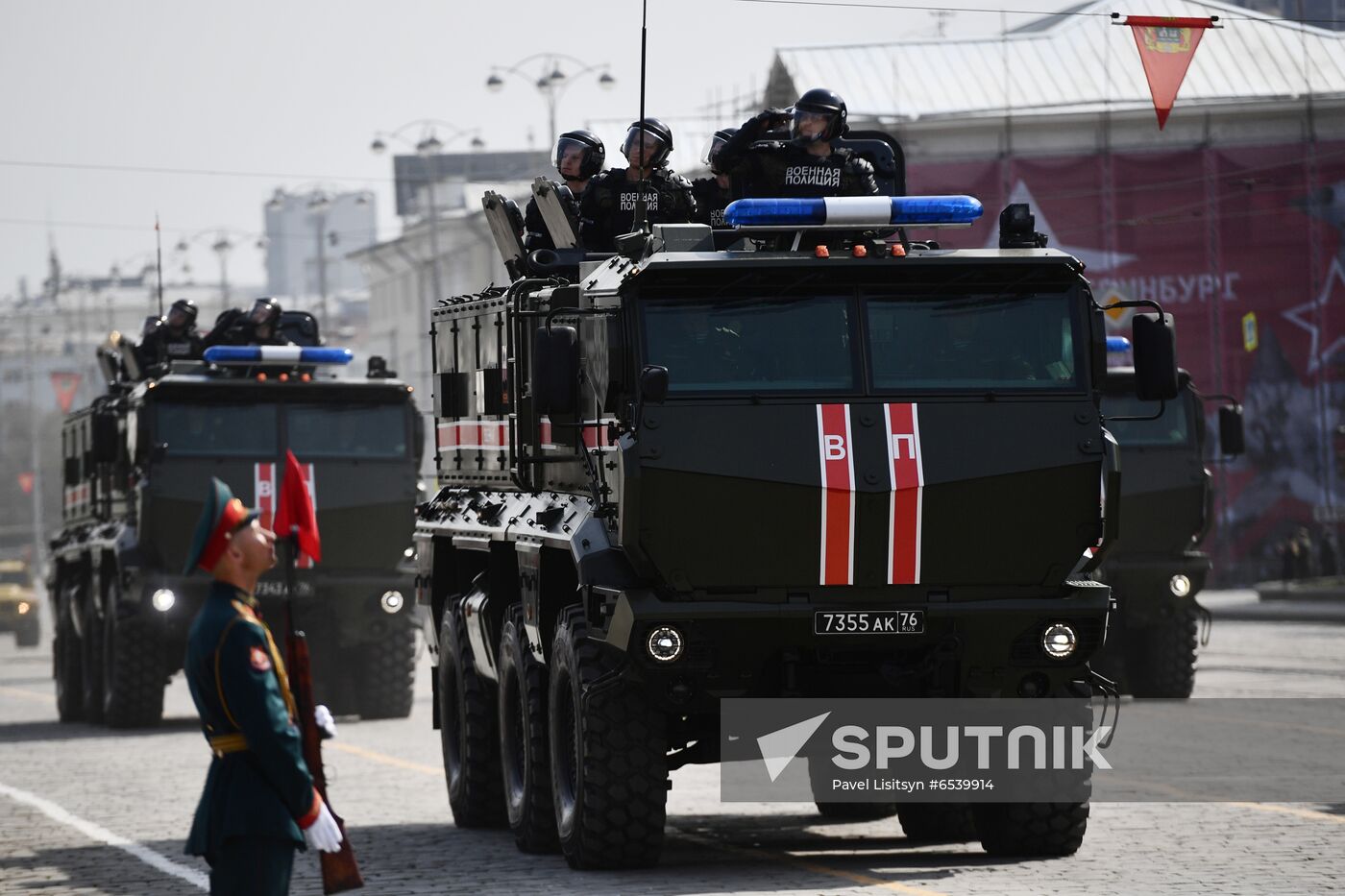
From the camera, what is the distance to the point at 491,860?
13.0 meters

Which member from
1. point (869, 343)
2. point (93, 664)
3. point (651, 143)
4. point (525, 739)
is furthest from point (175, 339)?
point (869, 343)

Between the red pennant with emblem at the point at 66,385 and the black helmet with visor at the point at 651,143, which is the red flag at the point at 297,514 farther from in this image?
the red pennant with emblem at the point at 66,385

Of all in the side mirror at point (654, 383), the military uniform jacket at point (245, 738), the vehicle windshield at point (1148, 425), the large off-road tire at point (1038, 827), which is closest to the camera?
the military uniform jacket at point (245, 738)

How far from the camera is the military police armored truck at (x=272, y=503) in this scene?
23.5m

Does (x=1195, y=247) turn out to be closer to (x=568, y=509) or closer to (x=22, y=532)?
(x=568, y=509)

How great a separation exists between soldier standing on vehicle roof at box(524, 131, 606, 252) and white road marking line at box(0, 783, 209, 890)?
391cm

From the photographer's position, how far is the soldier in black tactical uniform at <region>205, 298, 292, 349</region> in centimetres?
2459

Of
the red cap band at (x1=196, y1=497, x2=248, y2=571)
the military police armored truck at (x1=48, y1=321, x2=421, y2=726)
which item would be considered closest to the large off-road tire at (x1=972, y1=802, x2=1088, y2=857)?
the red cap band at (x1=196, y1=497, x2=248, y2=571)

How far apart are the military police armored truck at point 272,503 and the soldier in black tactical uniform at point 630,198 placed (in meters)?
8.97

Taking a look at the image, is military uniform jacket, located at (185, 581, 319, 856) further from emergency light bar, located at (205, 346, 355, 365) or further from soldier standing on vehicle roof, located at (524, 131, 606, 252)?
emergency light bar, located at (205, 346, 355, 365)

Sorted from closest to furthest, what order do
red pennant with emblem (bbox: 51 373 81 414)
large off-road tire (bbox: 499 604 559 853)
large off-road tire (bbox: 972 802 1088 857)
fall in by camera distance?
large off-road tire (bbox: 972 802 1088 857) → large off-road tire (bbox: 499 604 559 853) → red pennant with emblem (bbox: 51 373 81 414)

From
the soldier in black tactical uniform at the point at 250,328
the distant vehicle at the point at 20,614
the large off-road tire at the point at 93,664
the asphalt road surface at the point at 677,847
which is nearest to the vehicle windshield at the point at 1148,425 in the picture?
the asphalt road surface at the point at 677,847

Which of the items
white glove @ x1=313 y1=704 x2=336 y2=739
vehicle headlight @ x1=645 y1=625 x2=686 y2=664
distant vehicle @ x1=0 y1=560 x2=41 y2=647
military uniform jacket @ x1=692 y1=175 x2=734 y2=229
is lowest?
distant vehicle @ x1=0 y1=560 x2=41 y2=647

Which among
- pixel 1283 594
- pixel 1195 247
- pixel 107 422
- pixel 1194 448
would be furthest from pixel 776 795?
pixel 1195 247
